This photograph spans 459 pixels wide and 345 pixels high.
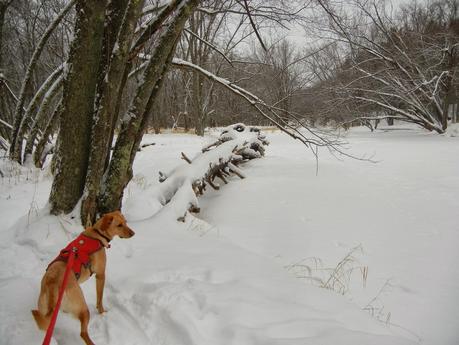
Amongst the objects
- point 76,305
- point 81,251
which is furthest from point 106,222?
point 76,305

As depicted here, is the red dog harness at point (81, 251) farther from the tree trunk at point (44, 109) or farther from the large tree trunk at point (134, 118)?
the tree trunk at point (44, 109)

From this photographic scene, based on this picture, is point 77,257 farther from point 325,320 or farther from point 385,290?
point 385,290

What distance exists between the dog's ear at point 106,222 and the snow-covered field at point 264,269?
1.91 feet

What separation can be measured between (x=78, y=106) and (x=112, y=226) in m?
1.60

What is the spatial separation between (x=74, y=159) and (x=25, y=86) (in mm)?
5850

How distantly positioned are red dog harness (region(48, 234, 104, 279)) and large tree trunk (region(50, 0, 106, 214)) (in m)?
1.37

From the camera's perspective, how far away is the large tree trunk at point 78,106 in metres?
3.21

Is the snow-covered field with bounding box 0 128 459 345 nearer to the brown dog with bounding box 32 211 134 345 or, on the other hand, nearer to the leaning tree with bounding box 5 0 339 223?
the brown dog with bounding box 32 211 134 345

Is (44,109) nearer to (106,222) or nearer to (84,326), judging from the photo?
(106,222)

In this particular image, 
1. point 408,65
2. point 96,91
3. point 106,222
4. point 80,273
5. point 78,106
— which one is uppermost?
point 408,65

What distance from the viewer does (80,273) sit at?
208 cm

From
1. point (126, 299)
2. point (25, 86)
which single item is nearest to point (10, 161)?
point (25, 86)

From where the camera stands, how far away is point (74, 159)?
3.32 meters

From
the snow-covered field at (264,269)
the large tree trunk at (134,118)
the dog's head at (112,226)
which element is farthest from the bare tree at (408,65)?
the dog's head at (112,226)
